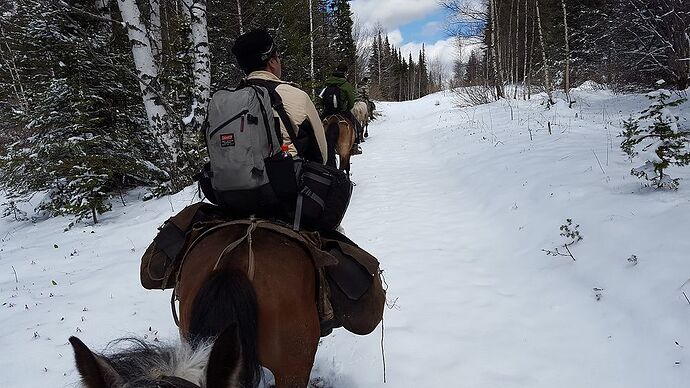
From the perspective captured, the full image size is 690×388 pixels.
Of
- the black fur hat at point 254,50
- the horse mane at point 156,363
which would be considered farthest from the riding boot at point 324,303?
the black fur hat at point 254,50

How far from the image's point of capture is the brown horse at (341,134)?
7652 mm

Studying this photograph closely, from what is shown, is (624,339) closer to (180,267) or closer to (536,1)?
(180,267)

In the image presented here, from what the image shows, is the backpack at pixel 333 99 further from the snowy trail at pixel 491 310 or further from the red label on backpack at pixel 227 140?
the red label on backpack at pixel 227 140

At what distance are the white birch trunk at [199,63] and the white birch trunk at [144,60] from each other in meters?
0.61

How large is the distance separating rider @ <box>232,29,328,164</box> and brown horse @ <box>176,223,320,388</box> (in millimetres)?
704

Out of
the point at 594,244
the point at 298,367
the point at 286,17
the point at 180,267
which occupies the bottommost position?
the point at 594,244

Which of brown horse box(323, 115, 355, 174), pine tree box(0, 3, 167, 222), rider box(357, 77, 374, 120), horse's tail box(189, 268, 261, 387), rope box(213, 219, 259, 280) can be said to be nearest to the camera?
horse's tail box(189, 268, 261, 387)

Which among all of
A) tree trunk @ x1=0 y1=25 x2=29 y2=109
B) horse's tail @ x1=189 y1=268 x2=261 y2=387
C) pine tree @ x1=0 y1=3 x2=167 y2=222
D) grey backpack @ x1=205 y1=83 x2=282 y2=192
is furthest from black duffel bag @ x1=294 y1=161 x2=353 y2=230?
tree trunk @ x1=0 y1=25 x2=29 y2=109

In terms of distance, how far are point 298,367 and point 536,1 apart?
71.1 feet

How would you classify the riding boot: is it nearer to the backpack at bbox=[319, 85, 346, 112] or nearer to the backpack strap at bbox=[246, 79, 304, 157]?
the backpack strap at bbox=[246, 79, 304, 157]

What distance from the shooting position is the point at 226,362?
96 cm

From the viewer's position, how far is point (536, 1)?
18.3m

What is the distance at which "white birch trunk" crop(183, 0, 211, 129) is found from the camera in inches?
294

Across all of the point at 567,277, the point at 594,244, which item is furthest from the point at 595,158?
the point at 567,277
